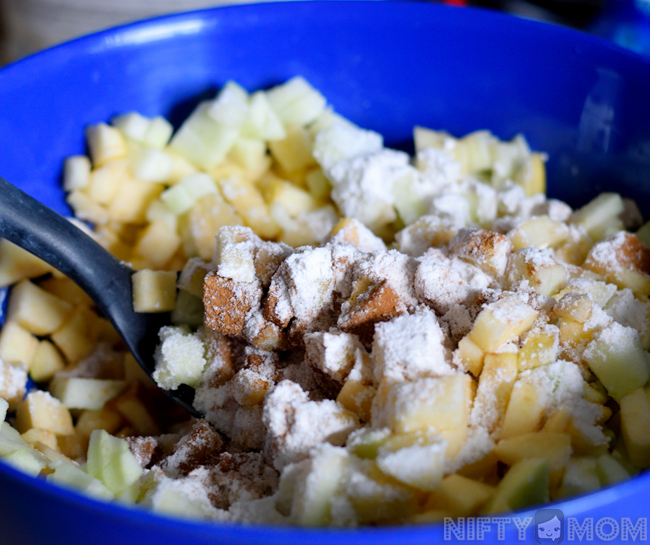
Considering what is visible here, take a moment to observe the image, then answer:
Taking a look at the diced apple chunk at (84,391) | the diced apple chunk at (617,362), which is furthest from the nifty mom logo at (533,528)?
the diced apple chunk at (84,391)

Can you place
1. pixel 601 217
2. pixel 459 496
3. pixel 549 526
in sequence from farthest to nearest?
pixel 601 217
pixel 459 496
pixel 549 526

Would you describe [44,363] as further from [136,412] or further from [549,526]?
[549,526]

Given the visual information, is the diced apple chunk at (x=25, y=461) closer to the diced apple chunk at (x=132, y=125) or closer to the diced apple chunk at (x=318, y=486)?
the diced apple chunk at (x=318, y=486)

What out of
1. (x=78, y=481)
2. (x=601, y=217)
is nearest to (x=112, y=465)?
(x=78, y=481)

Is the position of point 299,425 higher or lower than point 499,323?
lower

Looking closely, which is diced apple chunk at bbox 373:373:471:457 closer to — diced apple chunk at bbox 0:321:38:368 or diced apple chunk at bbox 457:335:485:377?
diced apple chunk at bbox 457:335:485:377

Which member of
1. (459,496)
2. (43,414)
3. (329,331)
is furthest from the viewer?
(43,414)

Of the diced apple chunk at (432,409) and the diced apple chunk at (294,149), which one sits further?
the diced apple chunk at (294,149)

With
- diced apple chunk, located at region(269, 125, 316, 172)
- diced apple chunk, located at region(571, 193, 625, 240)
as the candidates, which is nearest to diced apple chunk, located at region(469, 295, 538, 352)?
diced apple chunk, located at region(571, 193, 625, 240)
